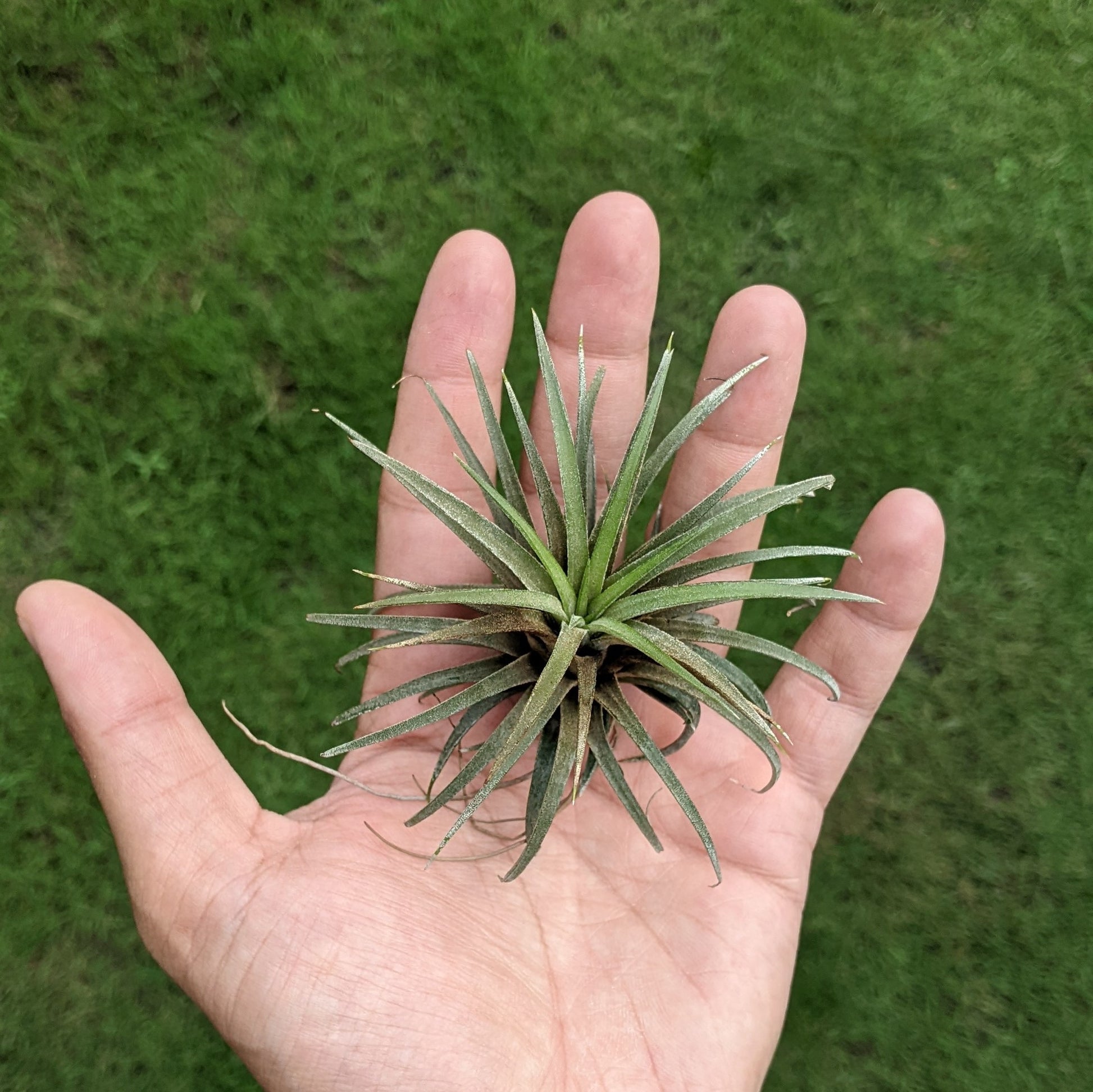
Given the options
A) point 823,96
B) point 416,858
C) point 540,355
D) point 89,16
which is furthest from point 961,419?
point 89,16

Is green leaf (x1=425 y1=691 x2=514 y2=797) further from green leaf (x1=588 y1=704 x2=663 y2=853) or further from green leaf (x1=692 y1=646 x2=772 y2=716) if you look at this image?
green leaf (x1=692 y1=646 x2=772 y2=716)

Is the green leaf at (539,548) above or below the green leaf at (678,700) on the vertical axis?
above

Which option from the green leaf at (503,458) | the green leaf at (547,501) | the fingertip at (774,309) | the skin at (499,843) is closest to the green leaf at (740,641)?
the green leaf at (547,501)

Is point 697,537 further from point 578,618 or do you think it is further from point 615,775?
point 615,775

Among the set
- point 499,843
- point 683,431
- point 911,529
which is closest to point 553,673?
point 683,431

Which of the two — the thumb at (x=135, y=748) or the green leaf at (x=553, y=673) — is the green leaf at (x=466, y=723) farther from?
the thumb at (x=135, y=748)

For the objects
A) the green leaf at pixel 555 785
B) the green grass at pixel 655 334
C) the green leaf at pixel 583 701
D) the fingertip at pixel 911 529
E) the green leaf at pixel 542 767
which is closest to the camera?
the green leaf at pixel 583 701

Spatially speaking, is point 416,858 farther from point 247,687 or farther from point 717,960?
point 247,687
